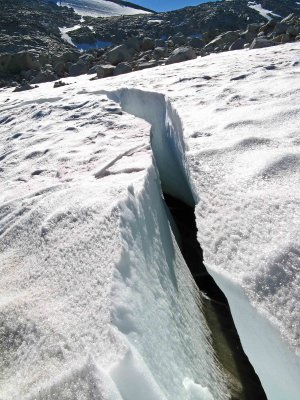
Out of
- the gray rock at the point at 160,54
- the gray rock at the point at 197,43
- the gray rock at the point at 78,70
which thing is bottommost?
the gray rock at the point at 78,70

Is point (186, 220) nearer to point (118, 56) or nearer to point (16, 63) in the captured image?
point (118, 56)

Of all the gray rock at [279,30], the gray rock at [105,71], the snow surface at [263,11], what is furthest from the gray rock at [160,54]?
the snow surface at [263,11]

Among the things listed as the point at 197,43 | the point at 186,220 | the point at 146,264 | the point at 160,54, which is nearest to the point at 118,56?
the point at 160,54

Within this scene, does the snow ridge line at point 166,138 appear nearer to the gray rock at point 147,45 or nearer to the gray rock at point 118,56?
the gray rock at point 118,56

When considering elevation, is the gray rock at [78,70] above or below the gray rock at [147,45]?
below

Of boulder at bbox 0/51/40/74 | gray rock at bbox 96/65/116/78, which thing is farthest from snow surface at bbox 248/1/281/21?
gray rock at bbox 96/65/116/78

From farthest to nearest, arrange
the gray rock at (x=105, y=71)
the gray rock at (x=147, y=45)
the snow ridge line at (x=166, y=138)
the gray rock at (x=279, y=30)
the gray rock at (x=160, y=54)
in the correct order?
the gray rock at (x=147, y=45)
the gray rock at (x=160, y=54)
the gray rock at (x=279, y=30)
the gray rock at (x=105, y=71)
the snow ridge line at (x=166, y=138)

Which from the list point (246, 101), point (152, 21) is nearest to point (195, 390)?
point (246, 101)

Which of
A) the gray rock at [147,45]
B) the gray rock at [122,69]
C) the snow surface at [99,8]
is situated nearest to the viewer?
the gray rock at [122,69]
